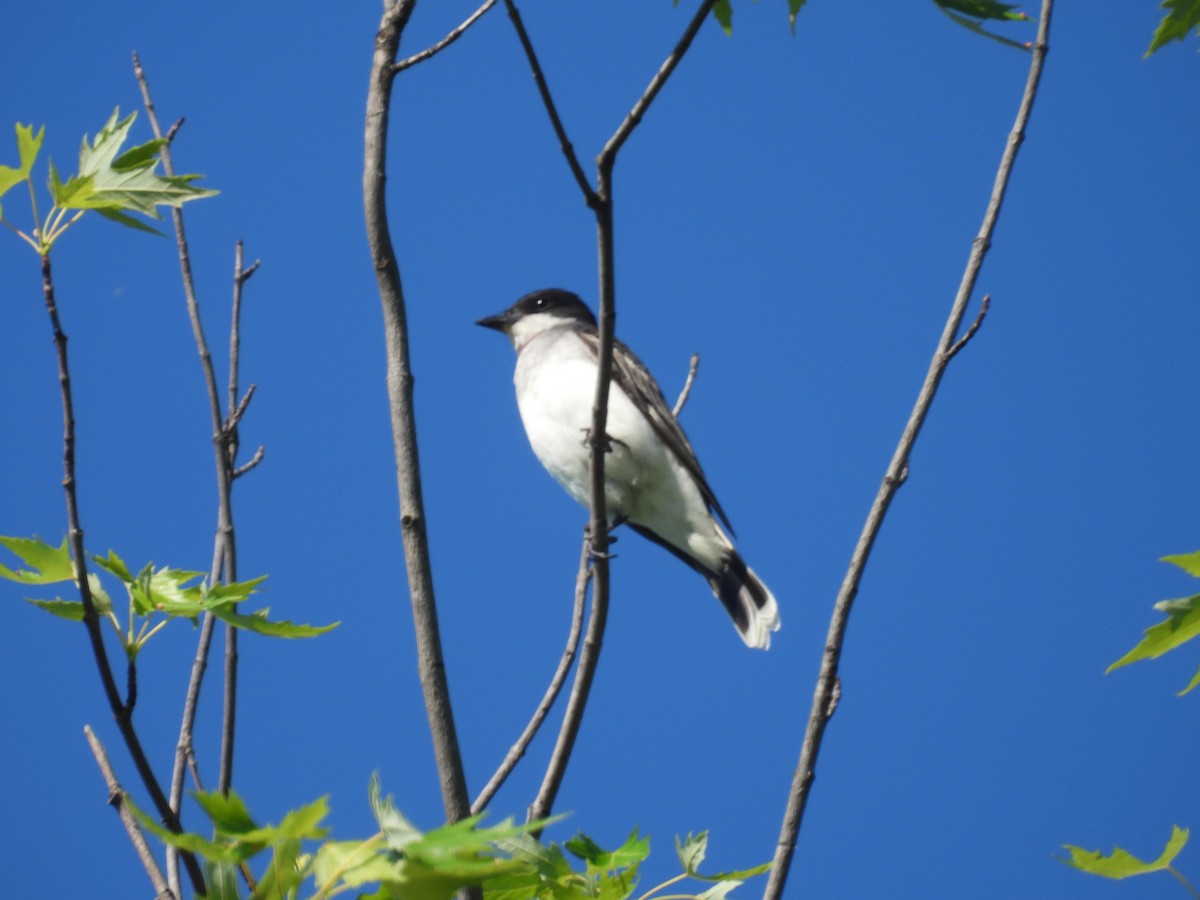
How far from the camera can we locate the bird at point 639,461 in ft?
20.6

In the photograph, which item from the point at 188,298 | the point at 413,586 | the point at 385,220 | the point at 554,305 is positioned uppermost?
the point at 554,305

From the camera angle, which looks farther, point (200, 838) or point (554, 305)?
point (554, 305)

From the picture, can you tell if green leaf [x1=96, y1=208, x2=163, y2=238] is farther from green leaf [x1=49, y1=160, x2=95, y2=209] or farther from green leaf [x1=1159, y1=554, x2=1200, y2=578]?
green leaf [x1=1159, y1=554, x2=1200, y2=578]

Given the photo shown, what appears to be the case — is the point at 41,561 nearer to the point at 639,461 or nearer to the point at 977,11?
the point at 977,11

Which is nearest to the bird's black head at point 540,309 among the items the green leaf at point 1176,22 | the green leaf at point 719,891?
the green leaf at point 1176,22

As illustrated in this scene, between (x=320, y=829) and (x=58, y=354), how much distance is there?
0.96 metres

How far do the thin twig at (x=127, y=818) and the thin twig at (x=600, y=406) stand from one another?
762 mm

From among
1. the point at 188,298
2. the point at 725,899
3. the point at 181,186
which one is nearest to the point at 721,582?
the point at 188,298

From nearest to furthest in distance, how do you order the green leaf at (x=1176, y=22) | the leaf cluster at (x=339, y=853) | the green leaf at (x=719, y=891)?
1. the leaf cluster at (x=339, y=853)
2. the green leaf at (x=719, y=891)
3. the green leaf at (x=1176, y=22)

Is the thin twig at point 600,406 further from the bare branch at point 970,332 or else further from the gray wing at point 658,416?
the gray wing at point 658,416

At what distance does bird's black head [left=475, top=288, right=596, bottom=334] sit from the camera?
24.8ft

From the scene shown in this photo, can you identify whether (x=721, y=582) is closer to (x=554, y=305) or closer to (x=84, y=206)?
(x=554, y=305)

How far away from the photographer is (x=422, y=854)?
1.71 m

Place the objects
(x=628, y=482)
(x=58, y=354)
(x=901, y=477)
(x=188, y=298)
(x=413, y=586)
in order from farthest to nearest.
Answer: (x=628, y=482) < (x=188, y=298) < (x=901, y=477) < (x=413, y=586) < (x=58, y=354)
